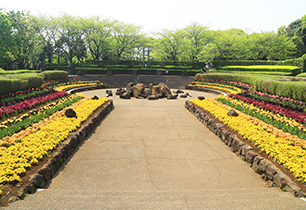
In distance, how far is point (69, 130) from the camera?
250 inches

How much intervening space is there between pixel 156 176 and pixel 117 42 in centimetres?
4210

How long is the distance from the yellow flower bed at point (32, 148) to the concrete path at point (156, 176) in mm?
594

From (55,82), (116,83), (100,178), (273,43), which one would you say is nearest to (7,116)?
(100,178)

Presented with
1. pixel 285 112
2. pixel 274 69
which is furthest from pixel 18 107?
pixel 274 69

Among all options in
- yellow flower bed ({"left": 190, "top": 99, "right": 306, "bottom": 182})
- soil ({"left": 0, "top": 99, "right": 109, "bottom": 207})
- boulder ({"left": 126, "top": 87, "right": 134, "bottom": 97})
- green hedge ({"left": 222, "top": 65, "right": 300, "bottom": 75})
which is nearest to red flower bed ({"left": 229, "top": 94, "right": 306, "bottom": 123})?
yellow flower bed ({"left": 190, "top": 99, "right": 306, "bottom": 182})

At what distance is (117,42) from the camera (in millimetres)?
43281

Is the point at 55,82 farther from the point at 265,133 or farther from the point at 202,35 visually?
the point at 202,35

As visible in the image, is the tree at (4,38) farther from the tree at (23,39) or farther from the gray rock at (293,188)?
the gray rock at (293,188)

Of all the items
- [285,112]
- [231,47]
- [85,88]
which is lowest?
[85,88]

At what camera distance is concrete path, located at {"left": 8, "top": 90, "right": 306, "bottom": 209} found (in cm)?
295

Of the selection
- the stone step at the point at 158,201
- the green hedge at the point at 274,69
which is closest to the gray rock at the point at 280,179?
the stone step at the point at 158,201

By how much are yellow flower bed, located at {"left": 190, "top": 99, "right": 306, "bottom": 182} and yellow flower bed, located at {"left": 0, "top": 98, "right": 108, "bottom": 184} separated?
5.01m

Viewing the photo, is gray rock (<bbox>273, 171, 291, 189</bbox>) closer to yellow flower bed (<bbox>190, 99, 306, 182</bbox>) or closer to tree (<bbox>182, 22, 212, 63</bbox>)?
yellow flower bed (<bbox>190, 99, 306, 182</bbox>)

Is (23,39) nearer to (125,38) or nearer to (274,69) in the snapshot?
(125,38)
